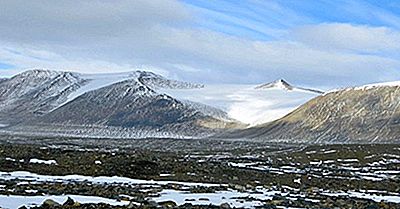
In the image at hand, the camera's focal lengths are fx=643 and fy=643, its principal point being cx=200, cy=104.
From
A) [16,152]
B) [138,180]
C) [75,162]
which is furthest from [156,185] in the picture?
[16,152]

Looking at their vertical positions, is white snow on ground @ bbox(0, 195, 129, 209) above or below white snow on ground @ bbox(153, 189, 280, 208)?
above

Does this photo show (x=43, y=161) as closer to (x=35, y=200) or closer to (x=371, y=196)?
(x=35, y=200)

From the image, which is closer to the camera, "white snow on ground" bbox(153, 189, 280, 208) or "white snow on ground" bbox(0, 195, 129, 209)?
"white snow on ground" bbox(0, 195, 129, 209)

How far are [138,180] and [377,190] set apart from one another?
37.5ft

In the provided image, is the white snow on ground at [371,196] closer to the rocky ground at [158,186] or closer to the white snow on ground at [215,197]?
the rocky ground at [158,186]

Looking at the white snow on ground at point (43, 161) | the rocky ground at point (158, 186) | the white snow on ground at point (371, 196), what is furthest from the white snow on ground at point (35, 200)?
the white snow on ground at point (43, 161)

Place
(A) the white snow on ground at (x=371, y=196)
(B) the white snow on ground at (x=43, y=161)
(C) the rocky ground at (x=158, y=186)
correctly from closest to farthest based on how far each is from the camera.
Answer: (C) the rocky ground at (x=158, y=186) → (A) the white snow on ground at (x=371, y=196) → (B) the white snow on ground at (x=43, y=161)

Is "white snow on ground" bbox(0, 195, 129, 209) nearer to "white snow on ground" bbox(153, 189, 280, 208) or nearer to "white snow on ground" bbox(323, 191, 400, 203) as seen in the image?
"white snow on ground" bbox(153, 189, 280, 208)

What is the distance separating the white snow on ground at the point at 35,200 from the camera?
16.8 m

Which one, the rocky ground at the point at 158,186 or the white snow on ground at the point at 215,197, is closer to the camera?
→ the rocky ground at the point at 158,186

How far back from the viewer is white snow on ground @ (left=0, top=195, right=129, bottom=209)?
663 inches

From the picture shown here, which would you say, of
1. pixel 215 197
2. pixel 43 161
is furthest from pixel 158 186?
pixel 43 161

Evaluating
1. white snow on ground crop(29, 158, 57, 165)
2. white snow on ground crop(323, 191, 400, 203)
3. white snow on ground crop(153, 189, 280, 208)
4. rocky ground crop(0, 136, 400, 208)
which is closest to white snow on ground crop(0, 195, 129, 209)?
rocky ground crop(0, 136, 400, 208)

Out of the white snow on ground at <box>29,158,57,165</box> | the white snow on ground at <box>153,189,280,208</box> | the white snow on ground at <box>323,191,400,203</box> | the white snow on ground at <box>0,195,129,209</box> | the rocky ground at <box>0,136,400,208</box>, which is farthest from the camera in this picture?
the white snow on ground at <box>29,158,57,165</box>
